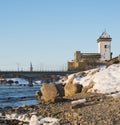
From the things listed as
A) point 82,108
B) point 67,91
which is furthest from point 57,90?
point 82,108

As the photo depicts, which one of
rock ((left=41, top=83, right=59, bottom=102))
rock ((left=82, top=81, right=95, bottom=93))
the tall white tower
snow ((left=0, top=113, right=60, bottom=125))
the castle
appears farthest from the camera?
the tall white tower

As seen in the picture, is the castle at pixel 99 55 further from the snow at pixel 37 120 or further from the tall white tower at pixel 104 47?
the snow at pixel 37 120

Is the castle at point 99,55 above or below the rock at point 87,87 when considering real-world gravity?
above

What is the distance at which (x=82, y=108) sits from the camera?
19812 millimetres

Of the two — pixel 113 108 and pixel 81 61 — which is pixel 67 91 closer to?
pixel 113 108

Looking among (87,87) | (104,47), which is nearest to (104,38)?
(104,47)

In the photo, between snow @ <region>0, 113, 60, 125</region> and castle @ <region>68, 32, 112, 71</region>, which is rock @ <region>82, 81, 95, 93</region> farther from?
castle @ <region>68, 32, 112, 71</region>

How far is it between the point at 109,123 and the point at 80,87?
19.2 metres

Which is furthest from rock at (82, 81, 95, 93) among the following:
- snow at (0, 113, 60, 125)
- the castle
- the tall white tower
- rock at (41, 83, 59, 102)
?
the tall white tower

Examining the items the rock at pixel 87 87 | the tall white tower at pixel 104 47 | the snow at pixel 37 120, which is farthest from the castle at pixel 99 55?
the snow at pixel 37 120

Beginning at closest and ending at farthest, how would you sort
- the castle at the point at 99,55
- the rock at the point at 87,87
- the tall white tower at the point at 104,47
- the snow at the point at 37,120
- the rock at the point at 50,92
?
the snow at the point at 37,120 < the rock at the point at 50,92 < the rock at the point at 87,87 < the castle at the point at 99,55 < the tall white tower at the point at 104,47

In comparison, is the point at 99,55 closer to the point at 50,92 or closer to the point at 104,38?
the point at 104,38

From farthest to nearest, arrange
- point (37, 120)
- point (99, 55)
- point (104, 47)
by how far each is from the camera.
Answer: point (99, 55)
point (104, 47)
point (37, 120)

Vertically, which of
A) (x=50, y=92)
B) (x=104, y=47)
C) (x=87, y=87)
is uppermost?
(x=104, y=47)
